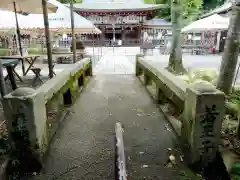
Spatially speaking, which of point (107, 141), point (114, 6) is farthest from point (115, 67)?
point (114, 6)

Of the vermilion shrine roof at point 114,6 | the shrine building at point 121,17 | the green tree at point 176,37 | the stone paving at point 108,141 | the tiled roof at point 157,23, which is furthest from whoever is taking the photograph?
the tiled roof at point 157,23

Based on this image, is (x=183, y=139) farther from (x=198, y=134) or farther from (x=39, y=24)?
(x=39, y=24)

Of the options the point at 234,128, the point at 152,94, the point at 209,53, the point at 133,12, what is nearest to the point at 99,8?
the point at 133,12

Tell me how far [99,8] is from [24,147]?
26539 mm

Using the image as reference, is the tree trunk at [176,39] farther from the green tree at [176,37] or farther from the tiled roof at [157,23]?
the tiled roof at [157,23]

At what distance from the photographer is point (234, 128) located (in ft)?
11.7

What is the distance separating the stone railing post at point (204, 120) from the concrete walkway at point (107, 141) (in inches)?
16.8

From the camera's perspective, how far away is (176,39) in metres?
8.76

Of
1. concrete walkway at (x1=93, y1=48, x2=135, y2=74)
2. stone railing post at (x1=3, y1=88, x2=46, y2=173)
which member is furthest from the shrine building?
stone railing post at (x1=3, y1=88, x2=46, y2=173)

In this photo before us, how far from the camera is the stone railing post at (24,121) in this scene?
260cm

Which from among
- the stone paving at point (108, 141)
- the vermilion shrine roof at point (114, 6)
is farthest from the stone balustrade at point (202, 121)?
the vermilion shrine roof at point (114, 6)

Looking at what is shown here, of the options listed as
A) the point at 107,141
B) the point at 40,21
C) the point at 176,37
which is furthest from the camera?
the point at 40,21

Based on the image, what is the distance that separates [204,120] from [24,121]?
7.43ft

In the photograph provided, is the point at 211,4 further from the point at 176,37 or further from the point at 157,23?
the point at 176,37
